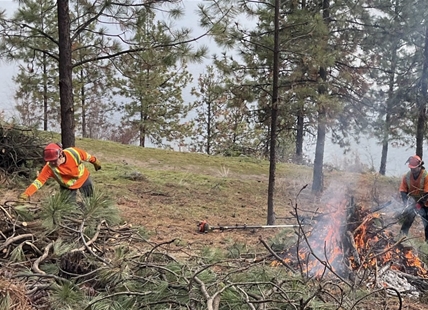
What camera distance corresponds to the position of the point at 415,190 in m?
6.34

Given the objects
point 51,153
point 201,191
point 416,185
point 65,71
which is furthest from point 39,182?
point 416,185

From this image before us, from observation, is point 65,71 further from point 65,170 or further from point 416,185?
point 416,185

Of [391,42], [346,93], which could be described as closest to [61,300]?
[346,93]

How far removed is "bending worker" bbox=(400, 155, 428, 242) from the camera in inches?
255

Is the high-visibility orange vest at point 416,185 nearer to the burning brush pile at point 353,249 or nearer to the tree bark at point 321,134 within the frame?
the burning brush pile at point 353,249

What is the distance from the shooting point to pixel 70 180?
5535 mm

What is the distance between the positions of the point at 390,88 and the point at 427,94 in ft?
8.73

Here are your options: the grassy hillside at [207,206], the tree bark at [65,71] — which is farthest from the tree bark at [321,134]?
the tree bark at [65,71]

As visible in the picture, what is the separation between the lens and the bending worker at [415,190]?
21.3 ft

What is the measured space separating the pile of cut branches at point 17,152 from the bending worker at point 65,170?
7.21 feet

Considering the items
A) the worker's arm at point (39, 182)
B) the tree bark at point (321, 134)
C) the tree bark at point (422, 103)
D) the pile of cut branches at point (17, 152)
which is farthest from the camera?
the tree bark at point (422, 103)

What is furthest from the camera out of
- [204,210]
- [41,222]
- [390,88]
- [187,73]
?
[187,73]

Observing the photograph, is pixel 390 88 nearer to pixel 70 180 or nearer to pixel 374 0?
pixel 374 0

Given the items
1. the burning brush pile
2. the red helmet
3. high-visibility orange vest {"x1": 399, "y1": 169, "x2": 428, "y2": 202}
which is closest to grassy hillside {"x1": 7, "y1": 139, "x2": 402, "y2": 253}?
the red helmet
